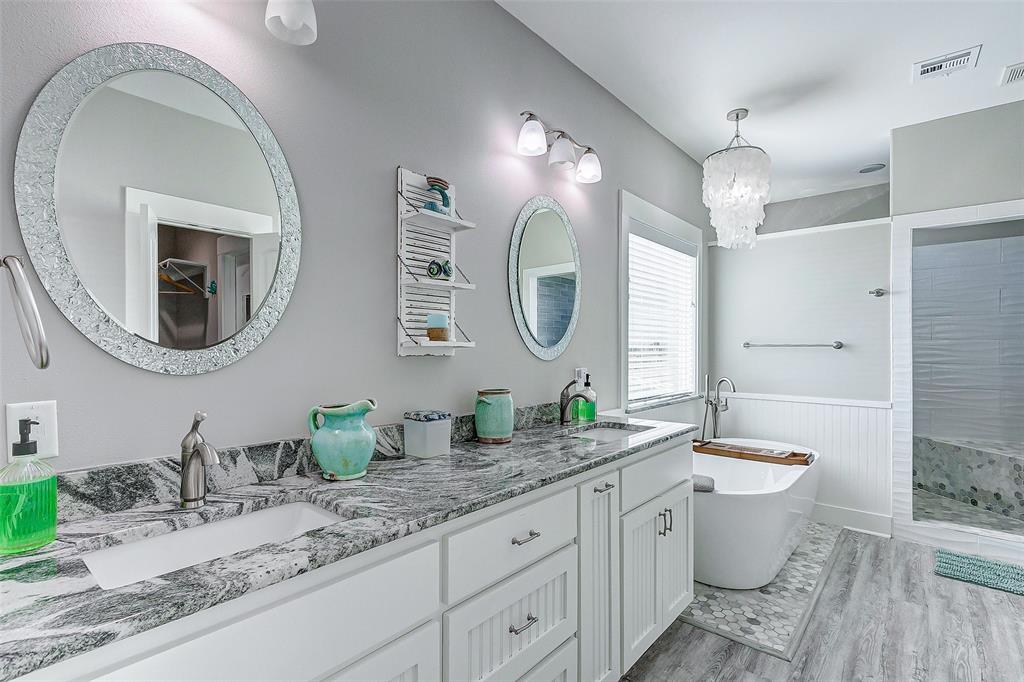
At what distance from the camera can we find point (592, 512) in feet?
5.53

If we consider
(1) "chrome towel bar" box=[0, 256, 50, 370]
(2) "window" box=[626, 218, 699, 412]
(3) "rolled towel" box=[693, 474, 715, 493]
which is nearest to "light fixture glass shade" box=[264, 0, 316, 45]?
(1) "chrome towel bar" box=[0, 256, 50, 370]

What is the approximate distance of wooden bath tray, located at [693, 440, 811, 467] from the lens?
3.45m

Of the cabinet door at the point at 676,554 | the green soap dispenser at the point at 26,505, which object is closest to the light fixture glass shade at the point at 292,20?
the green soap dispenser at the point at 26,505

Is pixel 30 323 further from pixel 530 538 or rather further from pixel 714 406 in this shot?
pixel 714 406

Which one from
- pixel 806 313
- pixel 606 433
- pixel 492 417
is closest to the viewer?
pixel 492 417

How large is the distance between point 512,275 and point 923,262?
2921 mm

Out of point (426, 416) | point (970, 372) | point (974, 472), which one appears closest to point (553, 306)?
point (426, 416)

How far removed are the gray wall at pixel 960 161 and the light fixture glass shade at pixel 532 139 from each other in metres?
2.72

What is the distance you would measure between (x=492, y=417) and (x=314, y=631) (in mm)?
1080

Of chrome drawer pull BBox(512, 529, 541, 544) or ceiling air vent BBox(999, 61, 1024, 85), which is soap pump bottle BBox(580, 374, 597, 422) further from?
ceiling air vent BBox(999, 61, 1024, 85)

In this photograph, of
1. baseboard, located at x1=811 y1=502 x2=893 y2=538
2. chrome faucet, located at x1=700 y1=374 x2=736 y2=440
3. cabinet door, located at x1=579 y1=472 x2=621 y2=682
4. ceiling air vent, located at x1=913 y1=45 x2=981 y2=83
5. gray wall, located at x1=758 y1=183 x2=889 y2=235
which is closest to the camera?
cabinet door, located at x1=579 y1=472 x2=621 y2=682

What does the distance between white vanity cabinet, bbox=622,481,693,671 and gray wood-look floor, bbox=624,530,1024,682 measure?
0.55ft

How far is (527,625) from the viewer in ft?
4.64

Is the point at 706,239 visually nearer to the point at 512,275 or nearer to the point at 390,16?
the point at 512,275
